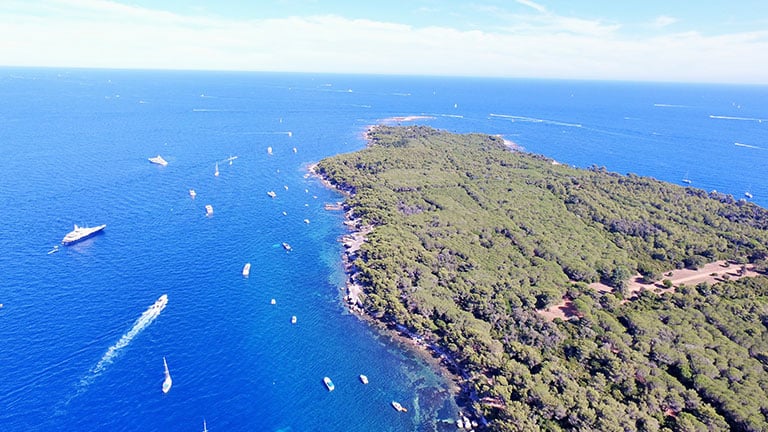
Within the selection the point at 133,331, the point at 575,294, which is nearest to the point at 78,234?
the point at 133,331

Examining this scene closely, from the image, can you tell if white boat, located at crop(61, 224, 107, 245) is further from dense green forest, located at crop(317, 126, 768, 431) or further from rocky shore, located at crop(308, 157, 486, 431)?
dense green forest, located at crop(317, 126, 768, 431)

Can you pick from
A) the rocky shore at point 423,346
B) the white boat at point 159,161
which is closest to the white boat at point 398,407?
the rocky shore at point 423,346

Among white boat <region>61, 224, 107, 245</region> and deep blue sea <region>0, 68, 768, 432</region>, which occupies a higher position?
white boat <region>61, 224, 107, 245</region>

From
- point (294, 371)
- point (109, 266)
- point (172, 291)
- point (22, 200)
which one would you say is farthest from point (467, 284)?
point (22, 200)

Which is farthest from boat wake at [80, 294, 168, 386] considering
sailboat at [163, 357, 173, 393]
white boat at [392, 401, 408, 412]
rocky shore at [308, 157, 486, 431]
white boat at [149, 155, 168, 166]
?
white boat at [149, 155, 168, 166]

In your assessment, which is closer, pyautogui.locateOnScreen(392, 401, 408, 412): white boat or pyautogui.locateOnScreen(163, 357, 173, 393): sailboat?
pyautogui.locateOnScreen(163, 357, 173, 393): sailboat

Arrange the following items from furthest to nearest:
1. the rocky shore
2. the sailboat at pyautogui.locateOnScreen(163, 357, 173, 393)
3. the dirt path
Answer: the dirt path → the sailboat at pyautogui.locateOnScreen(163, 357, 173, 393) → the rocky shore

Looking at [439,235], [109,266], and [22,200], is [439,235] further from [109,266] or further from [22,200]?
[22,200]
